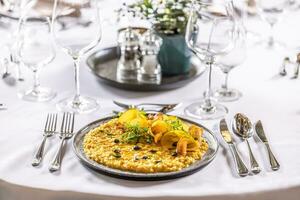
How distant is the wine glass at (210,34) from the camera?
1.48 metres

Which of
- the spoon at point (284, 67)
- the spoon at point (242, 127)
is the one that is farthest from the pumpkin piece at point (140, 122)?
the spoon at point (284, 67)

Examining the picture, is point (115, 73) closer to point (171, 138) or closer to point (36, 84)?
point (36, 84)

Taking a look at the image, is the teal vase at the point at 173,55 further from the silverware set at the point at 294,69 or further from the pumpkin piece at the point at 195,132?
the pumpkin piece at the point at 195,132

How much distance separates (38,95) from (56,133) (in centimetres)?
27

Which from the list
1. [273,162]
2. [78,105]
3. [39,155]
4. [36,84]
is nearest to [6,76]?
[36,84]

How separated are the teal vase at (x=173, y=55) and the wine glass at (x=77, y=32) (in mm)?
261

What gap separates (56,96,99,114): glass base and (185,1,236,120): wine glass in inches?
9.8

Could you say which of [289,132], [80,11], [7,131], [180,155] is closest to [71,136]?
[7,131]

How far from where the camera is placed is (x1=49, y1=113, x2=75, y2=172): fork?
4.05 feet

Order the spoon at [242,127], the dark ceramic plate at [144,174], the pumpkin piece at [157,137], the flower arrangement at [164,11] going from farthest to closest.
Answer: the flower arrangement at [164,11] < the spoon at [242,127] < the pumpkin piece at [157,137] < the dark ceramic plate at [144,174]

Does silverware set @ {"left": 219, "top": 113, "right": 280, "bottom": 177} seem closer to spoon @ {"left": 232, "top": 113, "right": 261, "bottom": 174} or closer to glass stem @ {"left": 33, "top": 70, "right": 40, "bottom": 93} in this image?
spoon @ {"left": 232, "top": 113, "right": 261, "bottom": 174}

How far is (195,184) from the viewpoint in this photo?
3.86ft

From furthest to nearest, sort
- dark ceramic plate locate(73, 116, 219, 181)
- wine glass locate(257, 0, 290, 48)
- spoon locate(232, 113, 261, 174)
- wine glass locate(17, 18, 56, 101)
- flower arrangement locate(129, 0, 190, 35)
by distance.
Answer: wine glass locate(257, 0, 290, 48) → flower arrangement locate(129, 0, 190, 35) → wine glass locate(17, 18, 56, 101) → spoon locate(232, 113, 261, 174) → dark ceramic plate locate(73, 116, 219, 181)

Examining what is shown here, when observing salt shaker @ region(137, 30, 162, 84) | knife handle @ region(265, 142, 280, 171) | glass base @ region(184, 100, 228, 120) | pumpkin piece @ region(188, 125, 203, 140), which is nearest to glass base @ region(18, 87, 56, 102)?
salt shaker @ region(137, 30, 162, 84)
